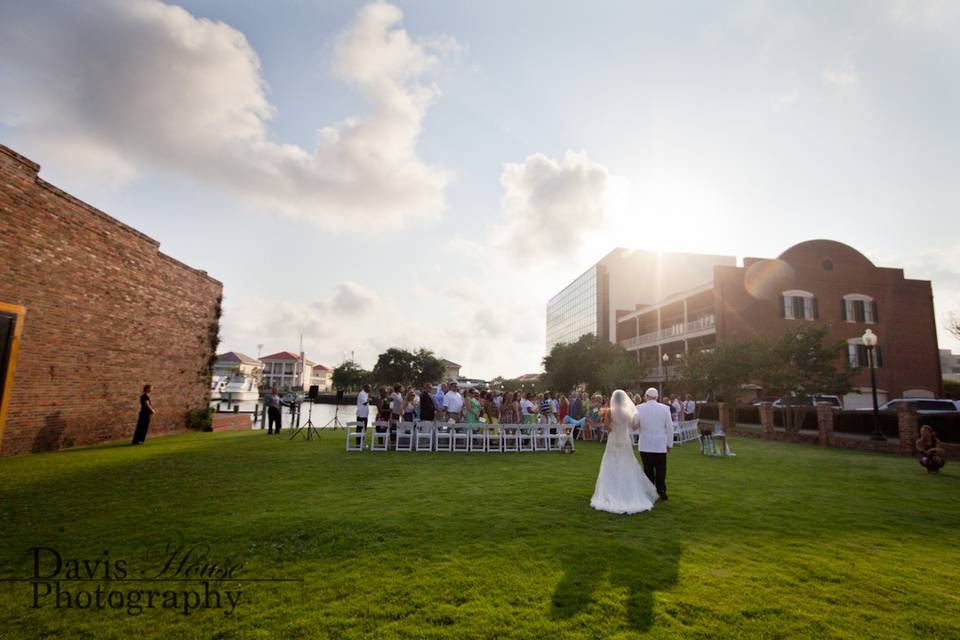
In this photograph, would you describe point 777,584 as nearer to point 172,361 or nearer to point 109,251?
point 109,251

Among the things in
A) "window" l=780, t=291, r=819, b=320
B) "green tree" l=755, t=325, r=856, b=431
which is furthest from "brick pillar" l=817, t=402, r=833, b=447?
"window" l=780, t=291, r=819, b=320

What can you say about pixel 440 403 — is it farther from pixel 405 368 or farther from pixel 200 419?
pixel 405 368

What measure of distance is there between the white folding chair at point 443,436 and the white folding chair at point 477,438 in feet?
2.09

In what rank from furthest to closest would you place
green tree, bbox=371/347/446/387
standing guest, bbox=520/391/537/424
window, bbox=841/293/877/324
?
green tree, bbox=371/347/446/387
window, bbox=841/293/877/324
standing guest, bbox=520/391/537/424

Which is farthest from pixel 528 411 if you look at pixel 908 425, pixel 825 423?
pixel 908 425

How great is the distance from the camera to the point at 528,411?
16.3m

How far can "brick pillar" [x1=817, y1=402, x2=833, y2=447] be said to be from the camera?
17.9 metres

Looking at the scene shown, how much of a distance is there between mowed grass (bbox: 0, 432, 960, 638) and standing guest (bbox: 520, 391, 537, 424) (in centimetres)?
580

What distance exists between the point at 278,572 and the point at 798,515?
23.0 feet

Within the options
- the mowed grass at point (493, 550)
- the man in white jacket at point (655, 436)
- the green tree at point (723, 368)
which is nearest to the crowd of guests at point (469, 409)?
the mowed grass at point (493, 550)

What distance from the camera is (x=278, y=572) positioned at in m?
4.29

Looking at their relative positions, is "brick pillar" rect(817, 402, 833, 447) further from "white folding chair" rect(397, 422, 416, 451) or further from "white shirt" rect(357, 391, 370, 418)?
"white shirt" rect(357, 391, 370, 418)

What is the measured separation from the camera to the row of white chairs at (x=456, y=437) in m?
13.6

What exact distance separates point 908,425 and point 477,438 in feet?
46.5
